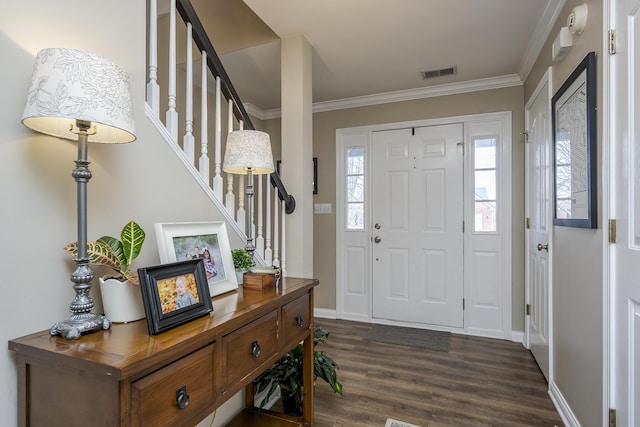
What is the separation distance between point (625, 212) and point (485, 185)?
6.64 feet

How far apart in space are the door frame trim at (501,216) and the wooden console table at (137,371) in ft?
8.71

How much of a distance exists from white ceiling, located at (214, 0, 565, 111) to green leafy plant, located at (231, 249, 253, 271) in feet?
5.11

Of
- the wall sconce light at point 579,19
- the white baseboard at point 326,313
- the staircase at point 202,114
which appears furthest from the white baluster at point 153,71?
the white baseboard at point 326,313

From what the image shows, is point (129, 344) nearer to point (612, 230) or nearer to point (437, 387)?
point (612, 230)

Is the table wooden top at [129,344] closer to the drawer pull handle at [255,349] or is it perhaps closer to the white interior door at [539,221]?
the drawer pull handle at [255,349]

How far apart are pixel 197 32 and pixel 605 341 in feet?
7.53

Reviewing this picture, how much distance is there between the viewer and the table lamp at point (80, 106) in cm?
77

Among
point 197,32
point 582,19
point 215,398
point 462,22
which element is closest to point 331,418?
point 215,398

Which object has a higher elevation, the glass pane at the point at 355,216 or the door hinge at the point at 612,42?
the door hinge at the point at 612,42

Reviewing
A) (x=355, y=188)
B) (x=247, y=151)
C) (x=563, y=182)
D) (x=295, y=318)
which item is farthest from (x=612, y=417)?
(x=355, y=188)

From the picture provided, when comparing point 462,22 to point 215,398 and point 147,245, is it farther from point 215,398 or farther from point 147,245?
point 215,398

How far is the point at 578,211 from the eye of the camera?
5.61ft

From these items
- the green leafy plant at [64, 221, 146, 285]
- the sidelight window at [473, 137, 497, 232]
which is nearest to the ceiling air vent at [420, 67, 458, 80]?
the sidelight window at [473, 137, 497, 232]

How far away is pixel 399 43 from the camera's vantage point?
8.30 feet
